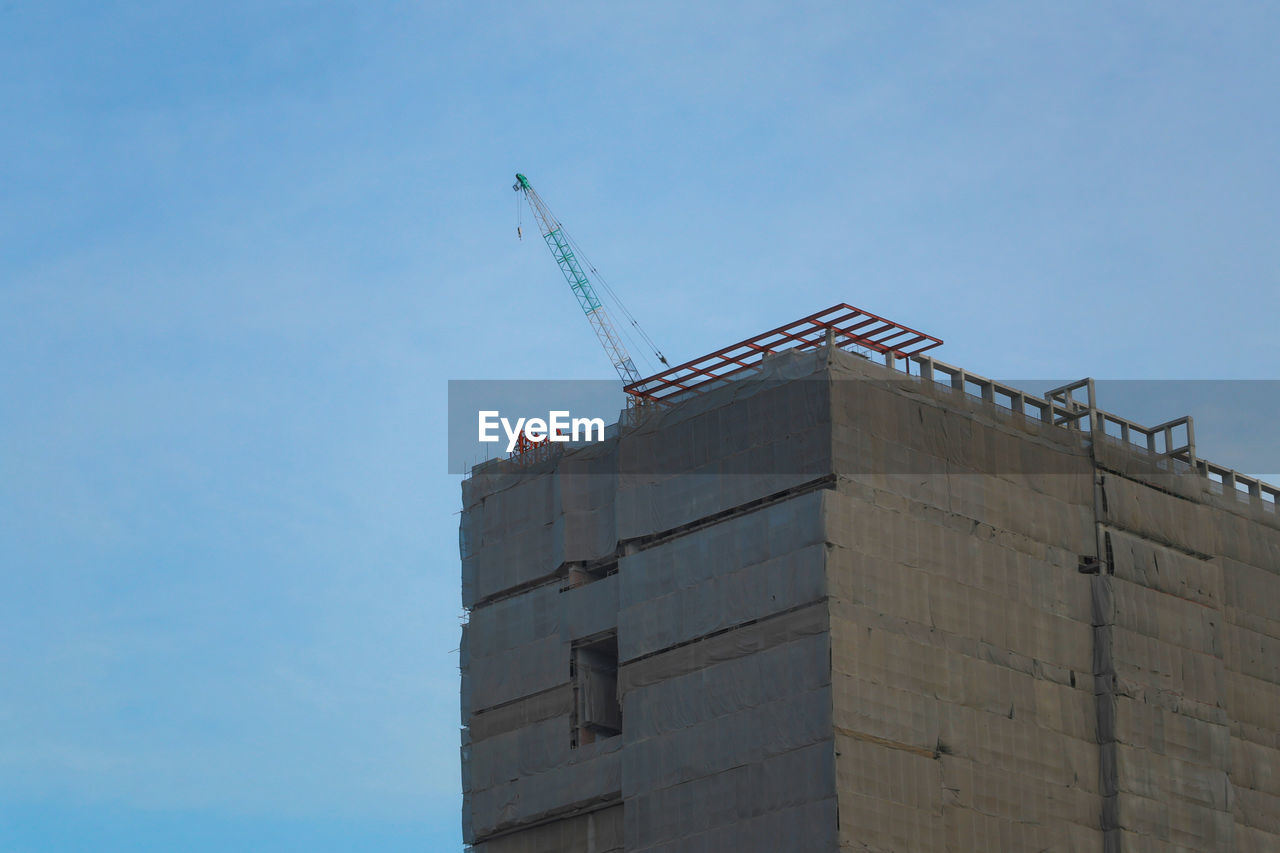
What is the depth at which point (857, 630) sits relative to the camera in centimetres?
11244

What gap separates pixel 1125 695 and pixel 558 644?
30.6 metres

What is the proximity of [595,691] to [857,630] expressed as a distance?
18.1m

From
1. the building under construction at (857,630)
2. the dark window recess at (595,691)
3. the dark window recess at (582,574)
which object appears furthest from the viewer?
the dark window recess at (582,574)

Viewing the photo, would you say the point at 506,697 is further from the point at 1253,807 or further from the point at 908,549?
the point at 1253,807

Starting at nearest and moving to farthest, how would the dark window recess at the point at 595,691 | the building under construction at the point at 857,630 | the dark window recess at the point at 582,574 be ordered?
the building under construction at the point at 857,630 → the dark window recess at the point at 595,691 → the dark window recess at the point at 582,574

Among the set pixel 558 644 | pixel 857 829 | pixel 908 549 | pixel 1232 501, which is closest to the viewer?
pixel 857 829

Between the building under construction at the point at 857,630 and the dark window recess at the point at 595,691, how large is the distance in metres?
0.18

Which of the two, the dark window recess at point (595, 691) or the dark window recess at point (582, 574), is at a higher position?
the dark window recess at point (582, 574)

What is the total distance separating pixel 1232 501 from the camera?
137500 mm

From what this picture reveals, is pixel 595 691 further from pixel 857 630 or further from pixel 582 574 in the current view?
pixel 857 630

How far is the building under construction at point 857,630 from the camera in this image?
112688mm

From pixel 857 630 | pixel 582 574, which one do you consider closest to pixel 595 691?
pixel 582 574

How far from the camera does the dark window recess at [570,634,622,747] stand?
405 feet

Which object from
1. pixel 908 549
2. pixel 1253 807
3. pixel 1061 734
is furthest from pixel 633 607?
pixel 1253 807
